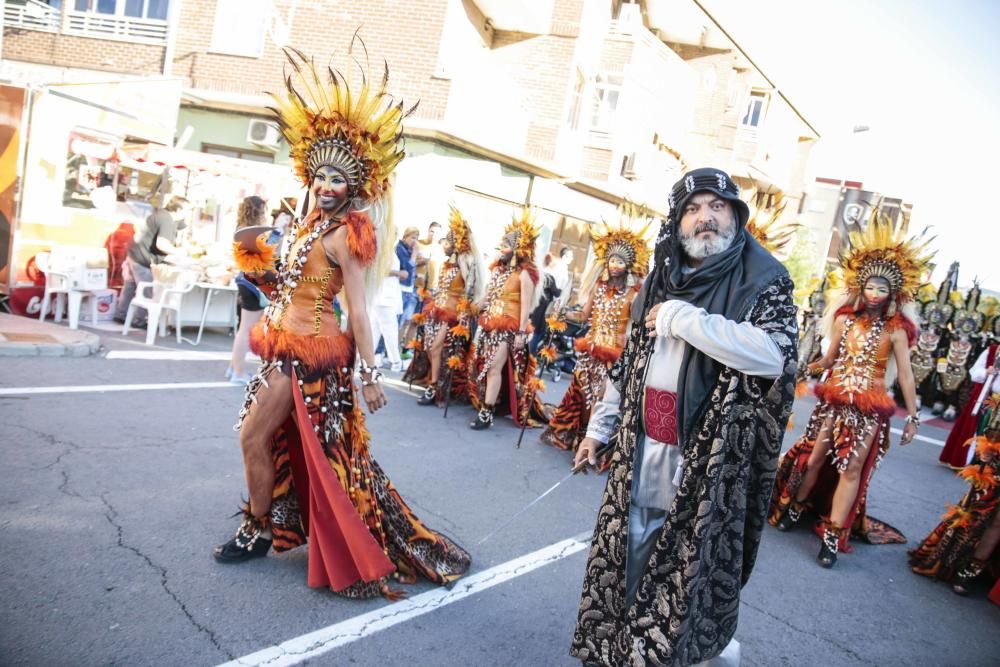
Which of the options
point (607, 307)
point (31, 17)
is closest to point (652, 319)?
point (607, 307)

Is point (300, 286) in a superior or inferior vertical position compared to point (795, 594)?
superior

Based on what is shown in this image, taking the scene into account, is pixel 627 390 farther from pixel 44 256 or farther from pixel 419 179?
pixel 419 179

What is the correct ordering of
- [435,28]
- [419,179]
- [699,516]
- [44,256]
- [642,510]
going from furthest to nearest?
[435,28] → [419,179] → [44,256] → [642,510] → [699,516]

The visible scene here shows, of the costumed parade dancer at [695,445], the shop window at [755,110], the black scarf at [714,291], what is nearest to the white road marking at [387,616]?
the costumed parade dancer at [695,445]

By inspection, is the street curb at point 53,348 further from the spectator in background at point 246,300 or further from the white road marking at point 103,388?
the spectator in background at point 246,300

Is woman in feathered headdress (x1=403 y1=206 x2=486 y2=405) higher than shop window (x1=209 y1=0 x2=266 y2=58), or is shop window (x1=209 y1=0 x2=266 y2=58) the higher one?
shop window (x1=209 y1=0 x2=266 y2=58)

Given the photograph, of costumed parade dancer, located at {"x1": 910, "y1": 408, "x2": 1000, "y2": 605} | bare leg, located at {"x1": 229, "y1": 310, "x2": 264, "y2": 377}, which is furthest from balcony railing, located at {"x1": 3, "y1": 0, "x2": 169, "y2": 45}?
costumed parade dancer, located at {"x1": 910, "y1": 408, "x2": 1000, "y2": 605}

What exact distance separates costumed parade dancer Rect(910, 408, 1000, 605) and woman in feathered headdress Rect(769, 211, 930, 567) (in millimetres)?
504

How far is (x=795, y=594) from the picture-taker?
4.65 metres

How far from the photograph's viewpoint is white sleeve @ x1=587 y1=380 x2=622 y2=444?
10.5 feet

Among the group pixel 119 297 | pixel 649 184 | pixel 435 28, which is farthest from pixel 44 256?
pixel 649 184

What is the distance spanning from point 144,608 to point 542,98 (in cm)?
1887

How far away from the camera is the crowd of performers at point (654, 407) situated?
2633mm

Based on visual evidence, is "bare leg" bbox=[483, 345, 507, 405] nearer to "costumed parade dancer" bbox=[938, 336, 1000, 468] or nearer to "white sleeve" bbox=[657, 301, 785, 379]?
→ "white sleeve" bbox=[657, 301, 785, 379]
